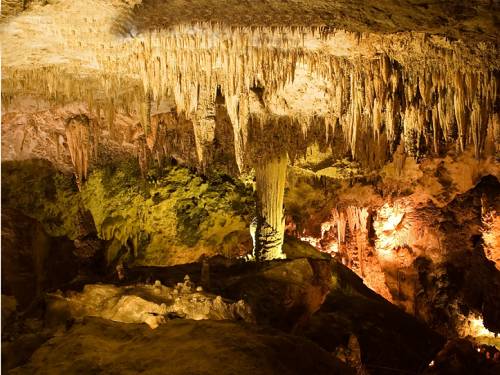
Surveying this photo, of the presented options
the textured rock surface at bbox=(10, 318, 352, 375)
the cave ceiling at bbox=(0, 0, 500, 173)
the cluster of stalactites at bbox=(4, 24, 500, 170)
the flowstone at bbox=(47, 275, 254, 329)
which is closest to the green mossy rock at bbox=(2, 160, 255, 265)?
the cave ceiling at bbox=(0, 0, 500, 173)

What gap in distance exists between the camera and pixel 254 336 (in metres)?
3.94

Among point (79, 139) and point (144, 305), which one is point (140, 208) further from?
point (144, 305)

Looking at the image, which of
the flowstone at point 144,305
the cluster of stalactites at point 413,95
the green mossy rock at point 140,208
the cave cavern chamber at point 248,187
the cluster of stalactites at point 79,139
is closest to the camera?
the cave cavern chamber at point 248,187

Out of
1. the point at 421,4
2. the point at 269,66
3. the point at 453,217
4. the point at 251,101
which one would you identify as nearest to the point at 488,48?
the point at 421,4

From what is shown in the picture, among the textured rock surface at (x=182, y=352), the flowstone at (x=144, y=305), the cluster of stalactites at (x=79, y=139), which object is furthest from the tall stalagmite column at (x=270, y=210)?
the textured rock surface at (x=182, y=352)

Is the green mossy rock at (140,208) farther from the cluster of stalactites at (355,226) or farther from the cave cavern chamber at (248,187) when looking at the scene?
the cluster of stalactites at (355,226)

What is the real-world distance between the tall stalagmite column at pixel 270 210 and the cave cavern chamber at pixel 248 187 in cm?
5

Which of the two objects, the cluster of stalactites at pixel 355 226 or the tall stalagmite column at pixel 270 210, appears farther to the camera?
the cluster of stalactites at pixel 355 226

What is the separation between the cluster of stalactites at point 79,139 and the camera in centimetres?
1056

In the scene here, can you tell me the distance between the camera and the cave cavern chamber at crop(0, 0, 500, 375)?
493 centimetres

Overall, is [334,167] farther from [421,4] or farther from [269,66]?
[421,4]

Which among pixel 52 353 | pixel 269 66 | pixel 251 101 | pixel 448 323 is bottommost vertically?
pixel 448 323

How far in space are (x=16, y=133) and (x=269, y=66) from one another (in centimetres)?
691

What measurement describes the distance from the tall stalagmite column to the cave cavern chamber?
51 millimetres
